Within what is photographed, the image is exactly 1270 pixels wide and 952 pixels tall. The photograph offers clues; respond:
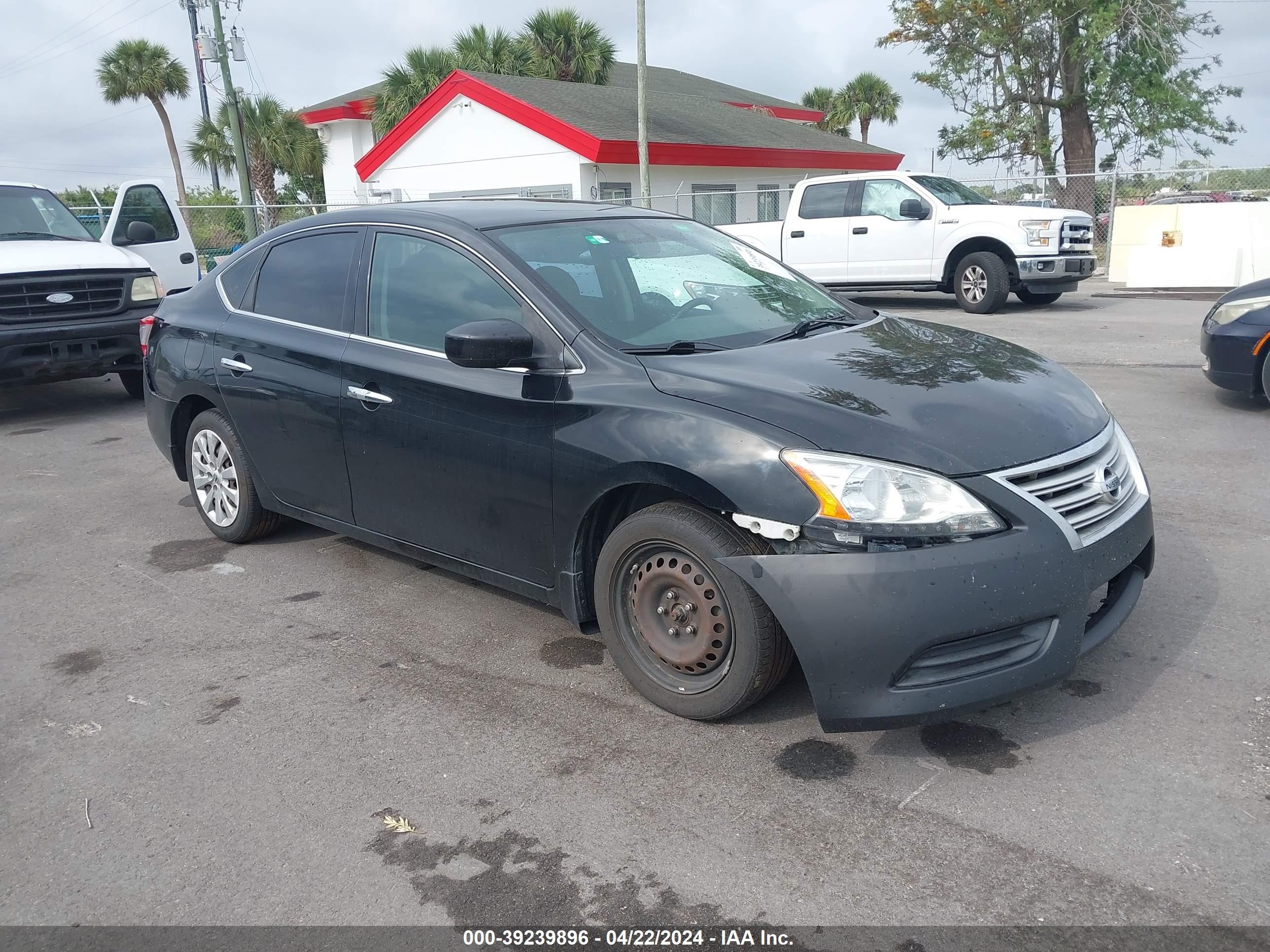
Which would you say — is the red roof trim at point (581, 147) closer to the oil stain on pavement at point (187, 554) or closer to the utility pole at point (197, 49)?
the utility pole at point (197, 49)

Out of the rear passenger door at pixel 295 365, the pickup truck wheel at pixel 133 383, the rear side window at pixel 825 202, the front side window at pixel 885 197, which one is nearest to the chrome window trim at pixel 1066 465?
the rear passenger door at pixel 295 365

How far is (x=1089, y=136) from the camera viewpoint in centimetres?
2888

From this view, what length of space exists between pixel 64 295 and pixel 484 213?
6.14 meters

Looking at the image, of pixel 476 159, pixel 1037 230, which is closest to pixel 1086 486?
pixel 1037 230

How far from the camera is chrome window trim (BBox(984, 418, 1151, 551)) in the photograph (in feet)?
10.2

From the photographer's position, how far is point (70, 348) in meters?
8.91

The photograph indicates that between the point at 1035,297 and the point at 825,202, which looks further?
the point at 825,202

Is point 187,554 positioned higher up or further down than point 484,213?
further down

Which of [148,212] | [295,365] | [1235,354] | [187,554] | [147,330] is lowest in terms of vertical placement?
[187,554]

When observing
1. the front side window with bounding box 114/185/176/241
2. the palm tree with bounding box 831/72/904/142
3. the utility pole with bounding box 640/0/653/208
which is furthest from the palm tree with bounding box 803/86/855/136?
the front side window with bounding box 114/185/176/241

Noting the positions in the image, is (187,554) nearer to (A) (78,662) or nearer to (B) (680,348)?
(A) (78,662)

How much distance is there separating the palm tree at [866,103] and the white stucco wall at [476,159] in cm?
2427

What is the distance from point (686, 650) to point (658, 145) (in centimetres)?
2314

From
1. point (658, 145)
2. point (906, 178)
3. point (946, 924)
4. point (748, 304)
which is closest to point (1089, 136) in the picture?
point (658, 145)
